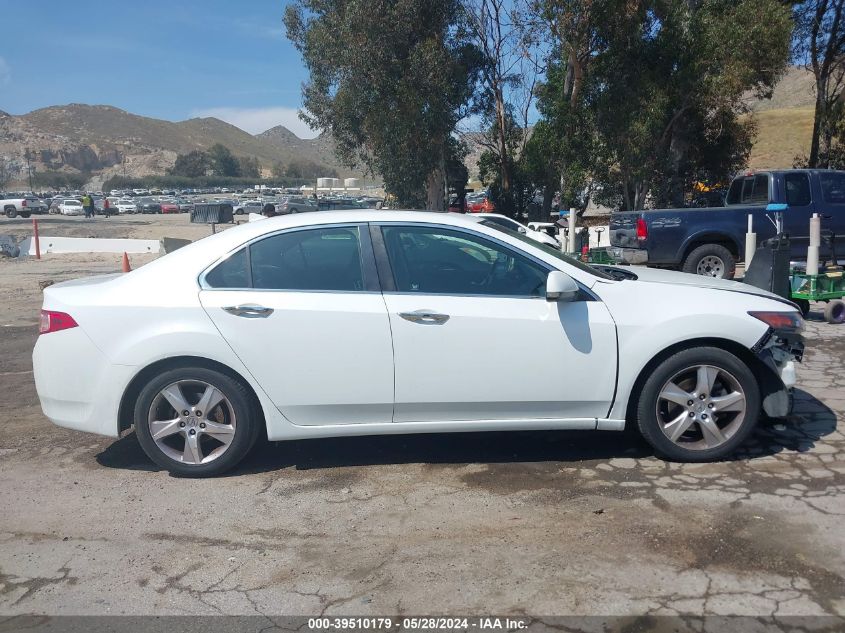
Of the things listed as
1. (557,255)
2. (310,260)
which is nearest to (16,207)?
(310,260)

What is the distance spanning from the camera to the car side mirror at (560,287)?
460 centimetres

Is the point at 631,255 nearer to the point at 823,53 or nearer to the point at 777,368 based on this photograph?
the point at 777,368

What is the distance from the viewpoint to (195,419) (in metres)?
4.84

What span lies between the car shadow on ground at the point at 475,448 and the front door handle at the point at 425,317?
3.45 feet

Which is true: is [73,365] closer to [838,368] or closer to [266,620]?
[266,620]

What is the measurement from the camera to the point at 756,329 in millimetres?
4785

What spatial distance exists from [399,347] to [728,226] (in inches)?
332

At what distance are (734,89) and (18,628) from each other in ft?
66.5

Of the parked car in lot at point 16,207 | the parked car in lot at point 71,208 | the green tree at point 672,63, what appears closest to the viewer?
the green tree at point 672,63

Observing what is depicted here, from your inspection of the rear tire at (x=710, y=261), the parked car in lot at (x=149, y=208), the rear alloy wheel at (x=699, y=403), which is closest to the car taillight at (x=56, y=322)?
the rear alloy wheel at (x=699, y=403)

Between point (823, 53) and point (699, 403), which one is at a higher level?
point (823, 53)

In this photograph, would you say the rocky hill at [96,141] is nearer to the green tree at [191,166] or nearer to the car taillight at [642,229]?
the green tree at [191,166]

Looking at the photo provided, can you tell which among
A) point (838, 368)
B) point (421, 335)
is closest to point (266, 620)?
point (421, 335)

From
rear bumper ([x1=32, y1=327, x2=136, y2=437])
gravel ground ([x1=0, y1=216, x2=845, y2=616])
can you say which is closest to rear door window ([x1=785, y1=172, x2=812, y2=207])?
gravel ground ([x1=0, y1=216, x2=845, y2=616])
